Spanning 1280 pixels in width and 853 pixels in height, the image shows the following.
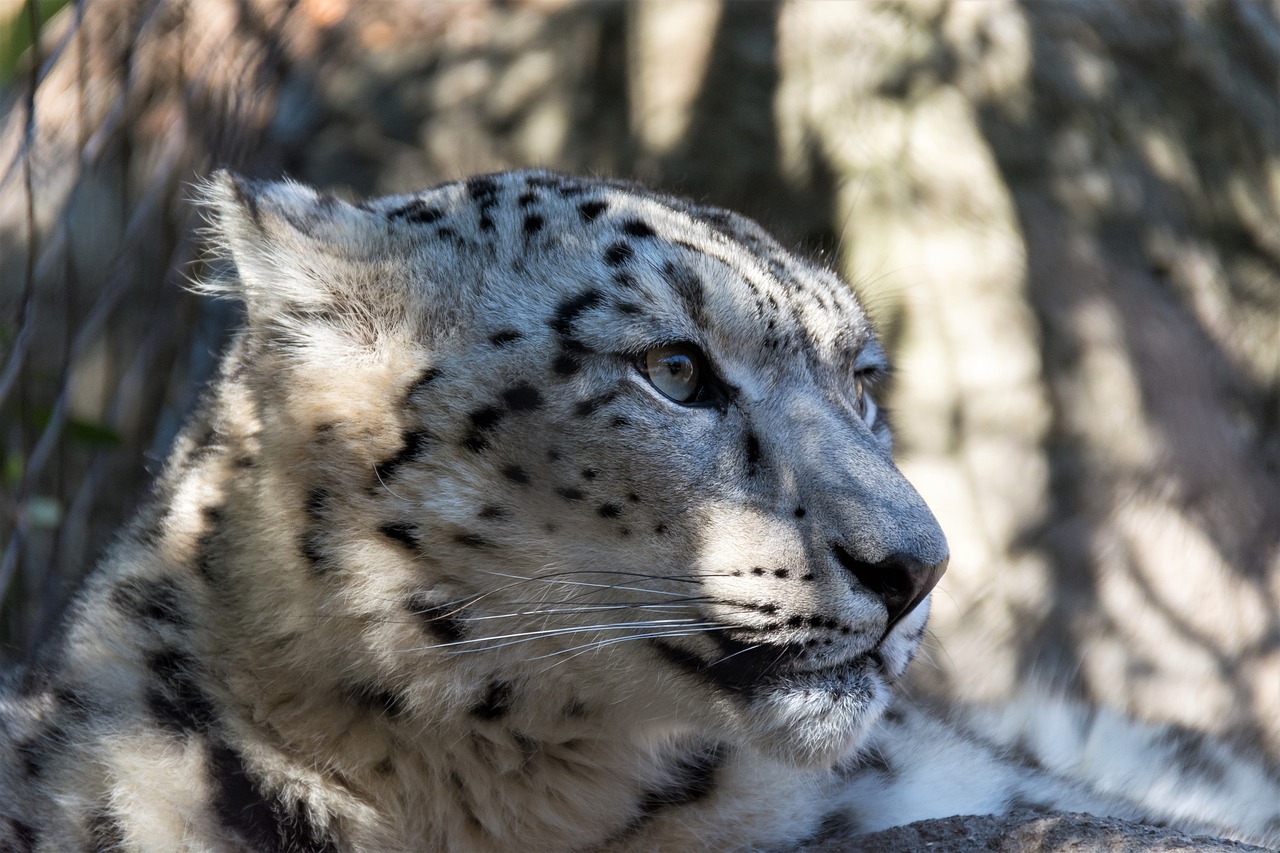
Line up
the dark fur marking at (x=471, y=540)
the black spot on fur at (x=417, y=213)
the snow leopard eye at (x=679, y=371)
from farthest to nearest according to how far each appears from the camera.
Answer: the black spot on fur at (x=417, y=213), the snow leopard eye at (x=679, y=371), the dark fur marking at (x=471, y=540)

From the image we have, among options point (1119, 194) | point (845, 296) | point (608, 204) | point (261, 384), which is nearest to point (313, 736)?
point (261, 384)

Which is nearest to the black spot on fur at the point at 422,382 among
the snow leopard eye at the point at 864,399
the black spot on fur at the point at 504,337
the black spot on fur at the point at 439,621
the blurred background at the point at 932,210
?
the black spot on fur at the point at 504,337

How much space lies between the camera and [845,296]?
262 centimetres

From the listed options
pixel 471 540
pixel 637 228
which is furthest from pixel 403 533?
pixel 637 228

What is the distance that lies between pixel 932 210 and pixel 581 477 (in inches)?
114

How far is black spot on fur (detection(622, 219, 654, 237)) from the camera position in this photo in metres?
2.29

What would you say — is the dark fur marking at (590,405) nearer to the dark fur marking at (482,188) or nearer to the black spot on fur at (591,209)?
the black spot on fur at (591,209)

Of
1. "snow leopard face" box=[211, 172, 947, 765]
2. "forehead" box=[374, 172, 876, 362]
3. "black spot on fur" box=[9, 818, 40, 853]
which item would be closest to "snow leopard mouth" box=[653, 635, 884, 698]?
"snow leopard face" box=[211, 172, 947, 765]

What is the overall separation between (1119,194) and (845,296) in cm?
262

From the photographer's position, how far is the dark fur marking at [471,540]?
2059 millimetres

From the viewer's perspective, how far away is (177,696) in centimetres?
216

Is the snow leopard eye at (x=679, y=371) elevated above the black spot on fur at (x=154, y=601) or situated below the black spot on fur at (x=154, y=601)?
above

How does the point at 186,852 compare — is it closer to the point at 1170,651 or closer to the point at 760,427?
the point at 760,427

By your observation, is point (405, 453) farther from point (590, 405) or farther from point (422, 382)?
point (590, 405)
